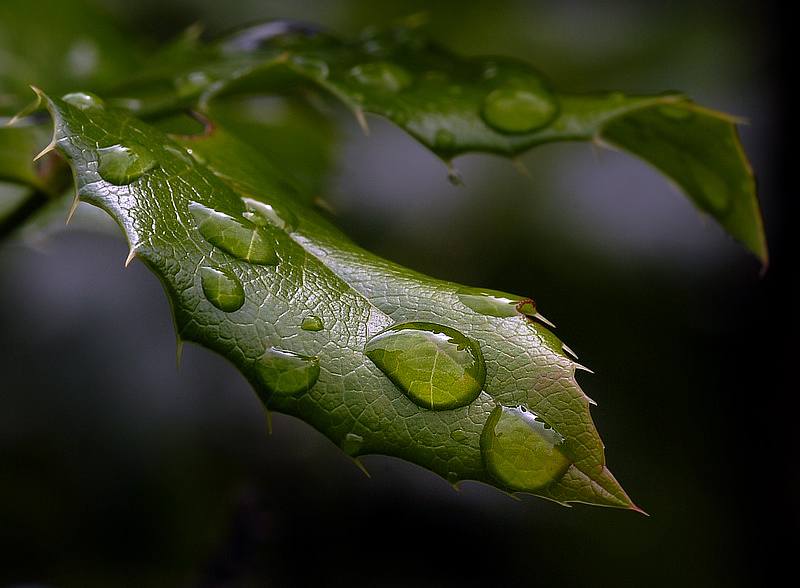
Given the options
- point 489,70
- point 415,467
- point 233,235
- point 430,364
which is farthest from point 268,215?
point 415,467

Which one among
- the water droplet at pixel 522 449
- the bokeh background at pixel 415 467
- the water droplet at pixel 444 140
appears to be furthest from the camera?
the bokeh background at pixel 415 467

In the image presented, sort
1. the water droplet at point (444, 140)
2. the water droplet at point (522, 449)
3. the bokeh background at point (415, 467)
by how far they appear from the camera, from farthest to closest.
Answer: the bokeh background at point (415, 467), the water droplet at point (444, 140), the water droplet at point (522, 449)

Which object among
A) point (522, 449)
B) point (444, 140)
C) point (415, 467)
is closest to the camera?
point (522, 449)

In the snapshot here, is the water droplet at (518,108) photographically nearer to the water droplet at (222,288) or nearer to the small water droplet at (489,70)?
the small water droplet at (489,70)

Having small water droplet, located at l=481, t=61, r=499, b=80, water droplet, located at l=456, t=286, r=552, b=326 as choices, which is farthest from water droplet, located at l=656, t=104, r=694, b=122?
water droplet, located at l=456, t=286, r=552, b=326

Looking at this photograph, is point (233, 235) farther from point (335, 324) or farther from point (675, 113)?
point (675, 113)

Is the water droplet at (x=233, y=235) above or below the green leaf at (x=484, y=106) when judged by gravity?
below

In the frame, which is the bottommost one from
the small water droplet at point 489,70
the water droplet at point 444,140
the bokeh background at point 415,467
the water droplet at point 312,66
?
the bokeh background at point 415,467

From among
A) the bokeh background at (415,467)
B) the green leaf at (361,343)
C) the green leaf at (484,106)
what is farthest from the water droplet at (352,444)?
the bokeh background at (415,467)
